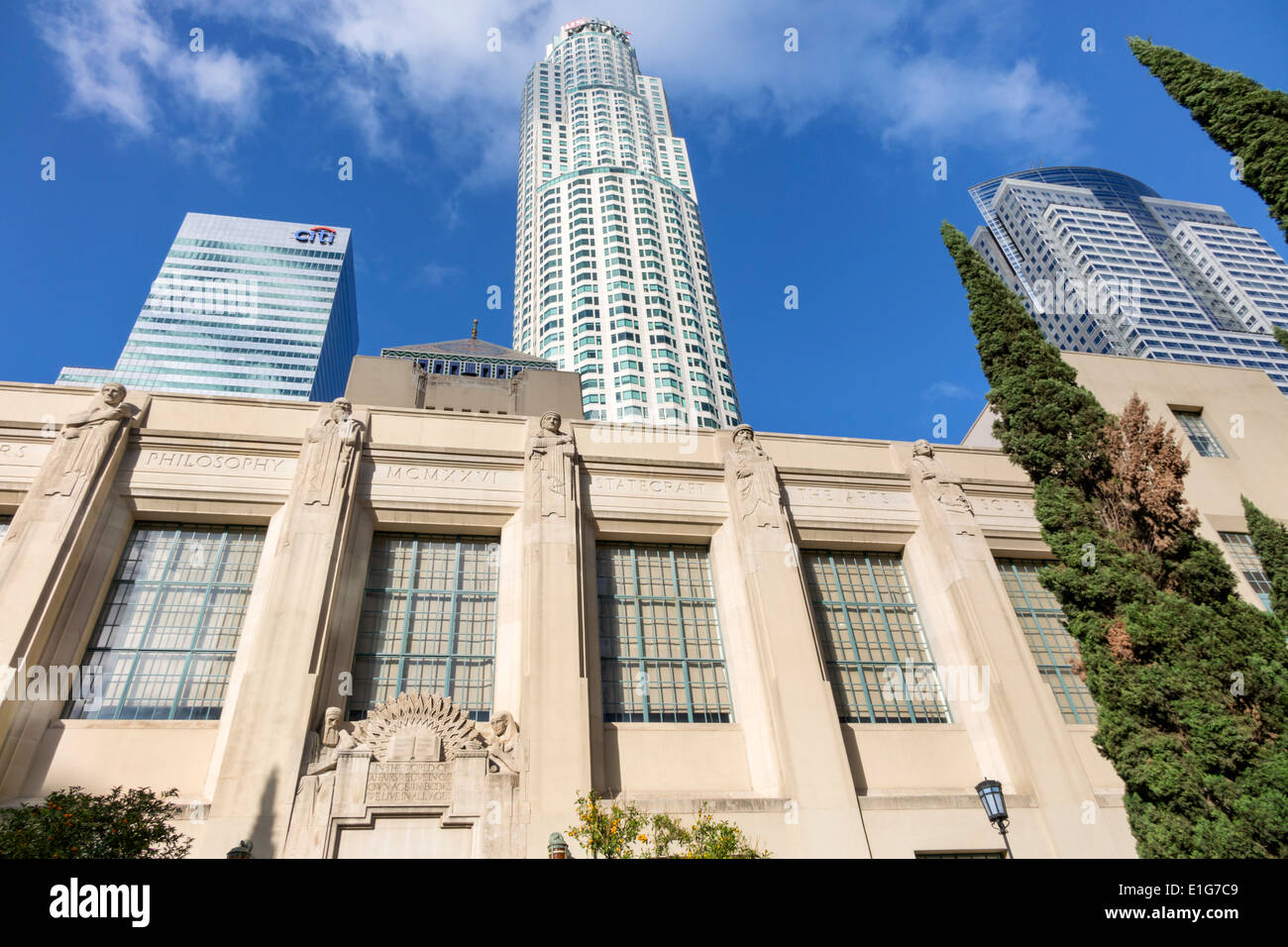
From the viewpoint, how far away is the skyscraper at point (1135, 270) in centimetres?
14625

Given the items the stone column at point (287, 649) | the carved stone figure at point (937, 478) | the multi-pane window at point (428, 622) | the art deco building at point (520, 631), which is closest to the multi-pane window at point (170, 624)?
the art deco building at point (520, 631)

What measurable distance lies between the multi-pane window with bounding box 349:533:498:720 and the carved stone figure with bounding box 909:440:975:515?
12.4 metres

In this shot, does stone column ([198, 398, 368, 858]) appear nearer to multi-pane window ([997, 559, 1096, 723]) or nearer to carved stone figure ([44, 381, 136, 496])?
carved stone figure ([44, 381, 136, 496])

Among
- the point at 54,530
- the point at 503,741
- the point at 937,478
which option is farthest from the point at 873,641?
the point at 54,530

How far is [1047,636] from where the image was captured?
19781mm

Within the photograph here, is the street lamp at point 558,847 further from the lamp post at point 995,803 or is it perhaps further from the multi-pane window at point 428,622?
the lamp post at point 995,803

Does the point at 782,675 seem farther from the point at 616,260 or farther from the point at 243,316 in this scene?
the point at 243,316

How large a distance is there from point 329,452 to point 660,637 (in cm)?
947

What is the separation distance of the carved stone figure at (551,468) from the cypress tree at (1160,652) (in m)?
10.9

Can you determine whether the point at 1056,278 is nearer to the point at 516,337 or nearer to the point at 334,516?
the point at 516,337

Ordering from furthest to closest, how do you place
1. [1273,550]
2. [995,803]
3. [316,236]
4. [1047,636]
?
[316,236], [1047,636], [1273,550], [995,803]

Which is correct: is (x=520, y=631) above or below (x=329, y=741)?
above

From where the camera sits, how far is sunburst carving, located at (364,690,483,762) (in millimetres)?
14312

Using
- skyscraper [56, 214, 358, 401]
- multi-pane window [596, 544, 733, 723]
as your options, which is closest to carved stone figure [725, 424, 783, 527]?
multi-pane window [596, 544, 733, 723]
